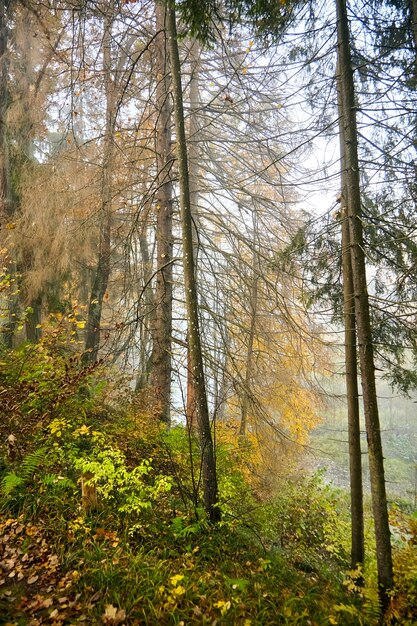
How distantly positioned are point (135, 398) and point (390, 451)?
75.3 feet

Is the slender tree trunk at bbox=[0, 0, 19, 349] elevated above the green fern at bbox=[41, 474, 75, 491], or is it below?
above

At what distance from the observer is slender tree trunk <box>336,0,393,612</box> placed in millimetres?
3537

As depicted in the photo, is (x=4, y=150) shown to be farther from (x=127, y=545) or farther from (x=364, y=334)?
(x=364, y=334)

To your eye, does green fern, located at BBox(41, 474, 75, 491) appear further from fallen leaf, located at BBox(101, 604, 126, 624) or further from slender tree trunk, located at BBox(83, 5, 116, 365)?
slender tree trunk, located at BBox(83, 5, 116, 365)

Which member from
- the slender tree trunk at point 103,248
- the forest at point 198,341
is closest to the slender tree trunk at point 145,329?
the forest at point 198,341

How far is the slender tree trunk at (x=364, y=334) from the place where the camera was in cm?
354

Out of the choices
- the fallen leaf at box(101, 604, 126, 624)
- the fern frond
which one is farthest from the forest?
the fallen leaf at box(101, 604, 126, 624)

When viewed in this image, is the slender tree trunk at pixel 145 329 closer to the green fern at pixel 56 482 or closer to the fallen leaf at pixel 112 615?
the green fern at pixel 56 482

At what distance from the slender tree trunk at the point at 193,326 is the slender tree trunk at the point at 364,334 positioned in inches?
70.5

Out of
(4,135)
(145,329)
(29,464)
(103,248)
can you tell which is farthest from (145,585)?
(4,135)

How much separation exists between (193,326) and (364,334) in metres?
2.01

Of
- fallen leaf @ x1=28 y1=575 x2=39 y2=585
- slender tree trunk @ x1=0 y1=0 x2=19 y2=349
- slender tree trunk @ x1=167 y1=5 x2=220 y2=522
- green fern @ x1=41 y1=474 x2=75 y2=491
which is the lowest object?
fallen leaf @ x1=28 y1=575 x2=39 y2=585

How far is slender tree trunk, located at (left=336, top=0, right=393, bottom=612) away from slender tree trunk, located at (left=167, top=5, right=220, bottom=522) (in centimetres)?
179

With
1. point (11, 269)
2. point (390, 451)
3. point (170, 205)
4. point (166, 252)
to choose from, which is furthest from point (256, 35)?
point (390, 451)
